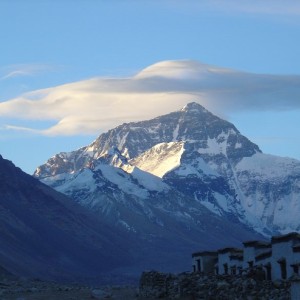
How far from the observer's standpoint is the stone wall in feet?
155

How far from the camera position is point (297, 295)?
42719 millimetres

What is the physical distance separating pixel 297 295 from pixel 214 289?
1044cm

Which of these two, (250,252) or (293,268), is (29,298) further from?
(293,268)

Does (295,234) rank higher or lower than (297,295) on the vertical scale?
higher

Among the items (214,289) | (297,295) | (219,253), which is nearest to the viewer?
(297,295)

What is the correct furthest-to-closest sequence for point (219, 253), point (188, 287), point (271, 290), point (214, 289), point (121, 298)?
1. point (219, 253)
2. point (121, 298)
3. point (188, 287)
4. point (214, 289)
5. point (271, 290)

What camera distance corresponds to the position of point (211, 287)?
5334cm

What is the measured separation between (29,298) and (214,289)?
18.4 metres

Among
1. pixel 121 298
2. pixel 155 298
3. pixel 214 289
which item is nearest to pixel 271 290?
pixel 214 289

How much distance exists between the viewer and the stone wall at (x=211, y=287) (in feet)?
155

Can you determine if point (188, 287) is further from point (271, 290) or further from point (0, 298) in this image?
point (0, 298)

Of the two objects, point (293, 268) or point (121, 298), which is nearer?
point (293, 268)

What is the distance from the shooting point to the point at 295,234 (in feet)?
180

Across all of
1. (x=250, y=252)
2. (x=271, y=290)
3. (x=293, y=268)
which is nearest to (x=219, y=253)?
(x=250, y=252)
